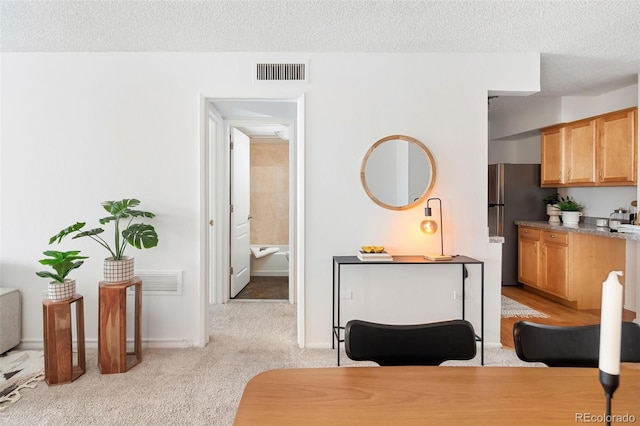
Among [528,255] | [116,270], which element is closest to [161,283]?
[116,270]

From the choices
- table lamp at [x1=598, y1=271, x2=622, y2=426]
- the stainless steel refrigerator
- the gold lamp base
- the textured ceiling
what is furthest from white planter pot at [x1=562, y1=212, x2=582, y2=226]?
table lamp at [x1=598, y1=271, x2=622, y2=426]

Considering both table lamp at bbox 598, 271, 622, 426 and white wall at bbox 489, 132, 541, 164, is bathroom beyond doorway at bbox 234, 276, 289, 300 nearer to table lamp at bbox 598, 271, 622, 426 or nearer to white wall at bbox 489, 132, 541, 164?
white wall at bbox 489, 132, 541, 164

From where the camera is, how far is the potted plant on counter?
4430mm

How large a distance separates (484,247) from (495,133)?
321 cm

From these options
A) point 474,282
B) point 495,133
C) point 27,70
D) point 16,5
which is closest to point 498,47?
point 474,282

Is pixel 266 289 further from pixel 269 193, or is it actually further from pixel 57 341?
pixel 57 341

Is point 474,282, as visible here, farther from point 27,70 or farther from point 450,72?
point 27,70

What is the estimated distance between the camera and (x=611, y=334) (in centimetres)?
62

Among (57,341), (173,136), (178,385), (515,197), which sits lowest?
(178,385)

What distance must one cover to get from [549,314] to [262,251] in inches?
157

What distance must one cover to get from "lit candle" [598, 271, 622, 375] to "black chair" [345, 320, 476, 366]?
699mm

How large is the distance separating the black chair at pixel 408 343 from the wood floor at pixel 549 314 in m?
2.29

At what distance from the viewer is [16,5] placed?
242cm

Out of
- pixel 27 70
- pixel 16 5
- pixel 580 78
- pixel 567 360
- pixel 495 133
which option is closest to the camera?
pixel 567 360
